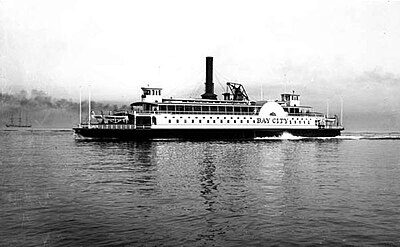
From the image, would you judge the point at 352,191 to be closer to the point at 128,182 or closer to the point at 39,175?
the point at 128,182

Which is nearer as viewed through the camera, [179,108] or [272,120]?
[179,108]

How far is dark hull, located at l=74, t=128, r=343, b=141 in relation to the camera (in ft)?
220

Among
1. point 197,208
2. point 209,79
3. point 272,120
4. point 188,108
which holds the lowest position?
point 197,208

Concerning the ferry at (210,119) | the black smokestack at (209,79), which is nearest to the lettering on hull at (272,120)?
the ferry at (210,119)

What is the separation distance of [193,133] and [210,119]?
195 inches

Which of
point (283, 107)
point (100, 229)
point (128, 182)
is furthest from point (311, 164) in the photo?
point (283, 107)

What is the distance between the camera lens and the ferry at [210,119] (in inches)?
2739

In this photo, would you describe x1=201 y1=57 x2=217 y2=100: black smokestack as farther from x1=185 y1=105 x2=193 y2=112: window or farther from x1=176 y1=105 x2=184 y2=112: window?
x1=176 y1=105 x2=184 y2=112: window

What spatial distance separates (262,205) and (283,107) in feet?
227

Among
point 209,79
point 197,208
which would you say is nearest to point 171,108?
point 209,79

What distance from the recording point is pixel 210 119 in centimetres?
7600

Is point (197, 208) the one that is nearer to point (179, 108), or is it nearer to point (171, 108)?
point (171, 108)

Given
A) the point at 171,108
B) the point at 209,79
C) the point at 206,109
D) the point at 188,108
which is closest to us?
the point at 171,108

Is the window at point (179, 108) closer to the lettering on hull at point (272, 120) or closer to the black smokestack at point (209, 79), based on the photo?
the black smokestack at point (209, 79)
